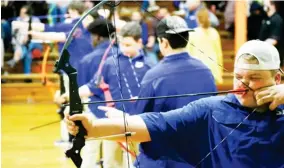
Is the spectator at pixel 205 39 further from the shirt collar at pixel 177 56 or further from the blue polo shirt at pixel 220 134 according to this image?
the blue polo shirt at pixel 220 134

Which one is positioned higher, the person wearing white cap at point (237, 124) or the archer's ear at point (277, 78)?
the archer's ear at point (277, 78)

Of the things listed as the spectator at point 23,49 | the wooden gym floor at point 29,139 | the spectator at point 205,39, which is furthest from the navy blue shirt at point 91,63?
the spectator at point 23,49

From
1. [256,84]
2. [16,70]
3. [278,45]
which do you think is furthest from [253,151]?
[16,70]

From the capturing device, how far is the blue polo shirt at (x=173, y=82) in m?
2.91

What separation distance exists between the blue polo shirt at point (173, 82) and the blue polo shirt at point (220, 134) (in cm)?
73

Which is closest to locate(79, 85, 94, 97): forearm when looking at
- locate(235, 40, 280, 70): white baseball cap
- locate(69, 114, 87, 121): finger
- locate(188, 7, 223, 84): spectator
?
locate(188, 7, 223, 84): spectator

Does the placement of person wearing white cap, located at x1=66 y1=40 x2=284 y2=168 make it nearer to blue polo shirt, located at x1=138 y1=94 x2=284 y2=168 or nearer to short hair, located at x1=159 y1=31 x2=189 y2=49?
blue polo shirt, located at x1=138 y1=94 x2=284 y2=168

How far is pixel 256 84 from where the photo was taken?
1997 millimetres

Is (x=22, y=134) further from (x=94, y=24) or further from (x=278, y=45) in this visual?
(x=278, y=45)

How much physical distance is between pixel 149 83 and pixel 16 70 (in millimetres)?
6088

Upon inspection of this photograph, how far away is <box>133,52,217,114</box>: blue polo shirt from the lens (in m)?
2.91

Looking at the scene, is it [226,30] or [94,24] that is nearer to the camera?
[94,24]

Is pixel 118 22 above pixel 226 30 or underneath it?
above

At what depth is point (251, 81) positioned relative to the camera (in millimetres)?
1998
